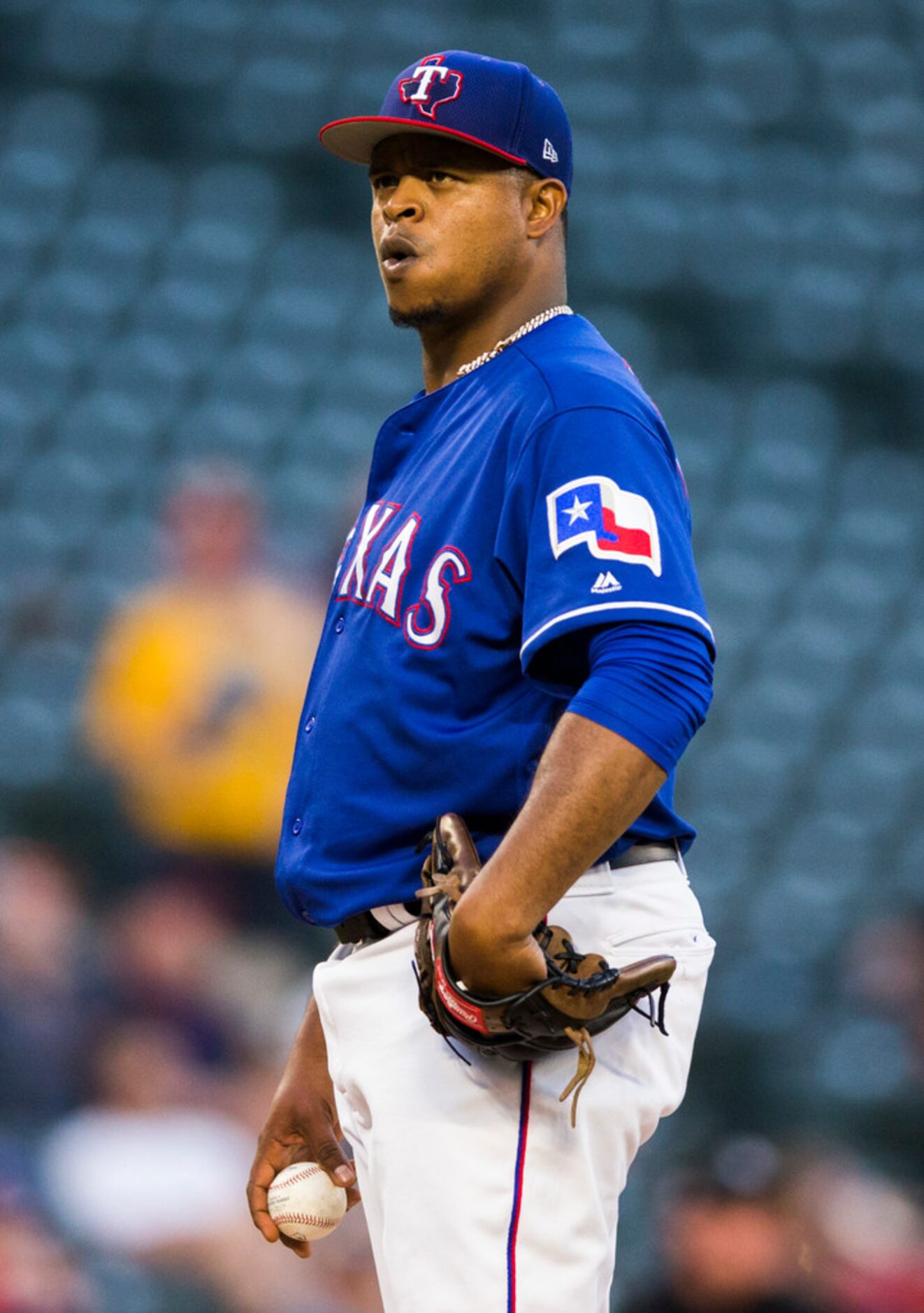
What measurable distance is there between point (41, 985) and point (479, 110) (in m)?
2.23

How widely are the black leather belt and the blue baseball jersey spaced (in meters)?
0.01

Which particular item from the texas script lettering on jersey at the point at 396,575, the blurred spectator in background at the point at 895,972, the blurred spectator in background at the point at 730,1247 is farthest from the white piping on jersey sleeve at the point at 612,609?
the blurred spectator in background at the point at 895,972

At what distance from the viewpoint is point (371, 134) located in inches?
59.1

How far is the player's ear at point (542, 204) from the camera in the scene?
1.47 m

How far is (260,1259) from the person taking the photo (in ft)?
9.70

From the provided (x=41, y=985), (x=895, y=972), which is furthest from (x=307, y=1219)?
(x=895, y=972)

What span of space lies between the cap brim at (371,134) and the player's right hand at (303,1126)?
827mm

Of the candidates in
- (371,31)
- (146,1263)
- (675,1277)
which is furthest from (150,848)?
(371,31)

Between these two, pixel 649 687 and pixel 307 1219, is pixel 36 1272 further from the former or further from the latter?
pixel 649 687

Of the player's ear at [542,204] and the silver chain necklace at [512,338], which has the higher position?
the player's ear at [542,204]

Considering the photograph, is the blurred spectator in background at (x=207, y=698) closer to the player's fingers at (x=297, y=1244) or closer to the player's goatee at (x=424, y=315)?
the player's fingers at (x=297, y=1244)

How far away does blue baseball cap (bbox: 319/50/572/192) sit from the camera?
56.1 inches

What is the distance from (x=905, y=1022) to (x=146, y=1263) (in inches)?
61.7

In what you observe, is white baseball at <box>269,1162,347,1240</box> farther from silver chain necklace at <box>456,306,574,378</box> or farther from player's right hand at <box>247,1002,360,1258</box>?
silver chain necklace at <box>456,306,574,378</box>
